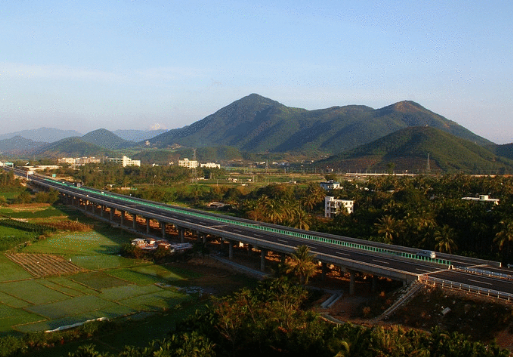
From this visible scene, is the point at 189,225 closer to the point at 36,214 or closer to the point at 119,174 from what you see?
the point at 36,214

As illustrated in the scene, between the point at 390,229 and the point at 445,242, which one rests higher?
the point at 390,229

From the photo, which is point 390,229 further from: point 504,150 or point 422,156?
point 504,150

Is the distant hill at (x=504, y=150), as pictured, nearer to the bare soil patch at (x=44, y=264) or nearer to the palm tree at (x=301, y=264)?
the palm tree at (x=301, y=264)

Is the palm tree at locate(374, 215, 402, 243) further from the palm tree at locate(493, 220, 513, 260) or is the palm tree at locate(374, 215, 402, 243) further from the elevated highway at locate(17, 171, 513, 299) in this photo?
the palm tree at locate(493, 220, 513, 260)

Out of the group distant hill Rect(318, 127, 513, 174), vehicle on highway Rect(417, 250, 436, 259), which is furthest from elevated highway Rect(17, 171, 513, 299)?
distant hill Rect(318, 127, 513, 174)

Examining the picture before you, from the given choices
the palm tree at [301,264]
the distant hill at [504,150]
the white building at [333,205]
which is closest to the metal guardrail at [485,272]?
the palm tree at [301,264]

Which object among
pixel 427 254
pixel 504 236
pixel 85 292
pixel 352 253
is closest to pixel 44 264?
pixel 85 292

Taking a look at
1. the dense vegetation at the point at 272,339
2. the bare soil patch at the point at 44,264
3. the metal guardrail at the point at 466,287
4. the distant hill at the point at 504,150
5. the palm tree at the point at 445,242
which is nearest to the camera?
the dense vegetation at the point at 272,339
